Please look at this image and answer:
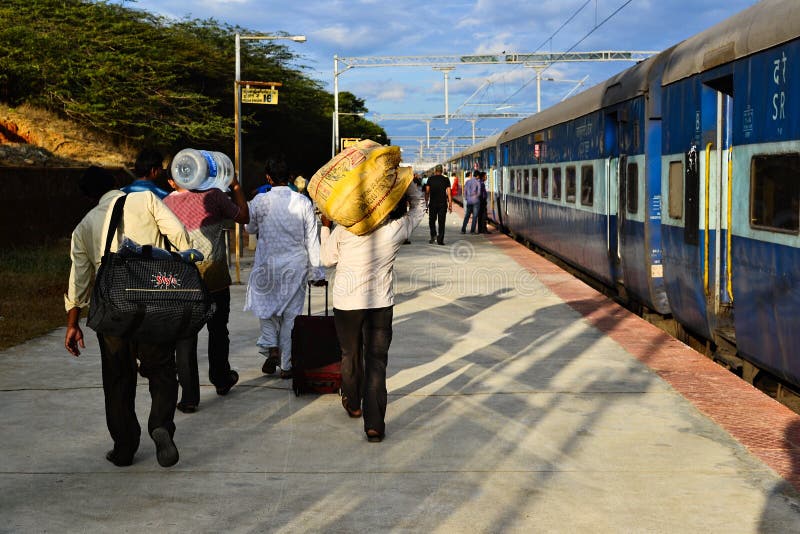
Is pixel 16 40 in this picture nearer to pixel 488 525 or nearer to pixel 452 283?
pixel 452 283

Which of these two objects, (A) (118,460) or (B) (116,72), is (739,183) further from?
(B) (116,72)

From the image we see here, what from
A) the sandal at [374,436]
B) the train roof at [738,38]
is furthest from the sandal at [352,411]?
the train roof at [738,38]

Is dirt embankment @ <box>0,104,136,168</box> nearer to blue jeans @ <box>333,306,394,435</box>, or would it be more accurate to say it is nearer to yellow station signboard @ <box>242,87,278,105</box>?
yellow station signboard @ <box>242,87,278,105</box>

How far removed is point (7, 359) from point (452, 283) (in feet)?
24.6

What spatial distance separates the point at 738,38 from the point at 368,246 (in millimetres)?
3318

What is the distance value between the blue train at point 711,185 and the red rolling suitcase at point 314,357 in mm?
3068

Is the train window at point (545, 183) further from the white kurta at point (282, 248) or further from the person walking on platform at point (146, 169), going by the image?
the person walking on platform at point (146, 169)

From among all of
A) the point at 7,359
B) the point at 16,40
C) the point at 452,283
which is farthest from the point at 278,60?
the point at 7,359

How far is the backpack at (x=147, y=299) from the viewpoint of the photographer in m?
5.43

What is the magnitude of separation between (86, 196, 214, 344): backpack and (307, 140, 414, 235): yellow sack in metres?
1.11

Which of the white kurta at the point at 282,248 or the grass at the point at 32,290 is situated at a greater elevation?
the white kurta at the point at 282,248

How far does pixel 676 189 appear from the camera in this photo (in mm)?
9625

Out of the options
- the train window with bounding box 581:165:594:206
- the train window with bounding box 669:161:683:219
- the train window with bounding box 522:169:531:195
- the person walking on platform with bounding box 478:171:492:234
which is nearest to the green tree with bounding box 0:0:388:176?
the person walking on platform with bounding box 478:171:492:234

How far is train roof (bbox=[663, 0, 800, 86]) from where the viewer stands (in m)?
6.56
